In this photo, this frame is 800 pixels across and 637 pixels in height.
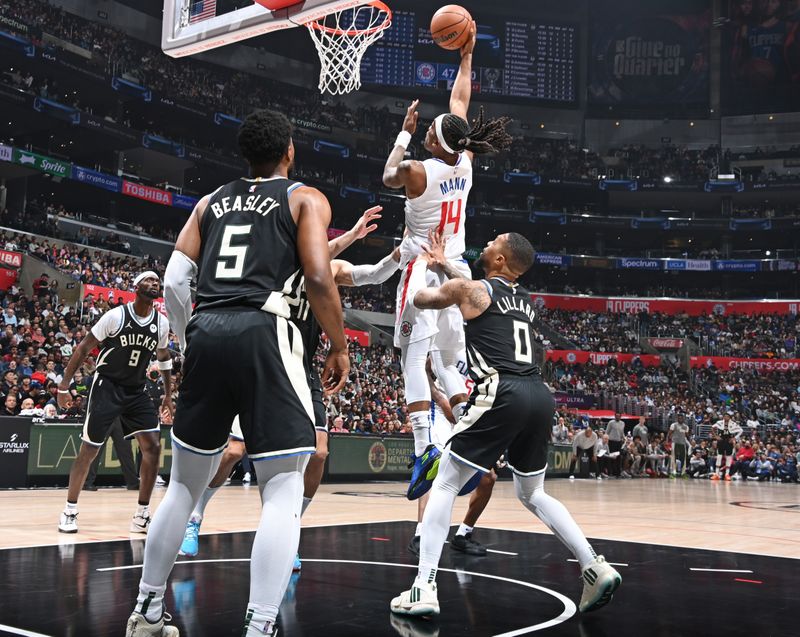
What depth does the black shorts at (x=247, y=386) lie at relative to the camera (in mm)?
2988

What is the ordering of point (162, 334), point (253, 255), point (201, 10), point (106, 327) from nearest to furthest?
point (253, 255) < point (106, 327) < point (162, 334) < point (201, 10)

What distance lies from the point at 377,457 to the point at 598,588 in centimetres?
1277

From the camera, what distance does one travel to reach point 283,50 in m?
42.1

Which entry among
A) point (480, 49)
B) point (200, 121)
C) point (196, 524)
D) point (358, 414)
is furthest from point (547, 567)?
point (480, 49)

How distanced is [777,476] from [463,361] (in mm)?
22325

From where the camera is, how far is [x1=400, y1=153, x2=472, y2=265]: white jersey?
6.20 m

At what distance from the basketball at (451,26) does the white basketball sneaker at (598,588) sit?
4.41 meters

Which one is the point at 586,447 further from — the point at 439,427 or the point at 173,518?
the point at 173,518

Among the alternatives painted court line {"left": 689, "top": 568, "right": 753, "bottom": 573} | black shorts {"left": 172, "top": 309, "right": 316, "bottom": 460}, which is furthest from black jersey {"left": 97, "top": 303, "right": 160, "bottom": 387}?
painted court line {"left": 689, "top": 568, "right": 753, "bottom": 573}

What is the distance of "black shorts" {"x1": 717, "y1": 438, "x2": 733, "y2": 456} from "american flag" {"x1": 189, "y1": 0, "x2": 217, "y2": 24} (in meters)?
21.6

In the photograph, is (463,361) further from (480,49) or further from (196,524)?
(480,49)

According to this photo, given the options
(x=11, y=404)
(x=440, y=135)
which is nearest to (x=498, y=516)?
(x=440, y=135)

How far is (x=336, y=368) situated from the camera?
3.38 metres

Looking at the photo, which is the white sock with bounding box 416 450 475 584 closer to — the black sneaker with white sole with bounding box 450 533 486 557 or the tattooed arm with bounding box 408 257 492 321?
the tattooed arm with bounding box 408 257 492 321
